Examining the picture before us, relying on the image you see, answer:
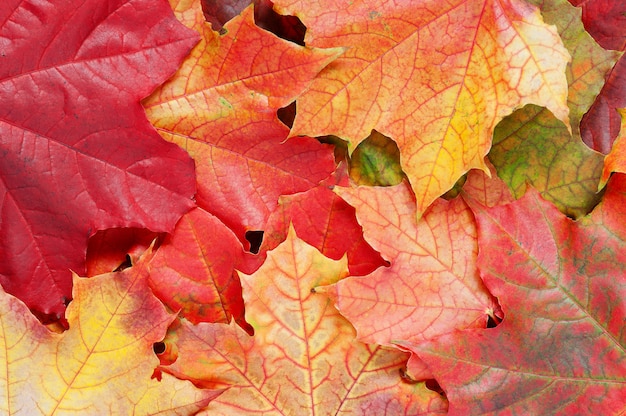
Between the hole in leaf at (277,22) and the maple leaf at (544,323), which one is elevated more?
the hole in leaf at (277,22)

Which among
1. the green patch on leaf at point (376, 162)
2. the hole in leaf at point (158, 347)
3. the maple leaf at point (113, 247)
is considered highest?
the green patch on leaf at point (376, 162)

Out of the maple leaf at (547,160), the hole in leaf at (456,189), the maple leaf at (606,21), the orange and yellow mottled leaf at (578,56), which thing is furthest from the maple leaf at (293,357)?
the maple leaf at (606,21)

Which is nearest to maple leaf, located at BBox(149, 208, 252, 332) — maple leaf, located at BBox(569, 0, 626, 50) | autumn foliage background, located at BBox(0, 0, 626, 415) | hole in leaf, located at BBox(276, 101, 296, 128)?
autumn foliage background, located at BBox(0, 0, 626, 415)

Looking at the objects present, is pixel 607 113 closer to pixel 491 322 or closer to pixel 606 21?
pixel 606 21

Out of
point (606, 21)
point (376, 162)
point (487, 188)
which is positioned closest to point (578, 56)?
point (606, 21)

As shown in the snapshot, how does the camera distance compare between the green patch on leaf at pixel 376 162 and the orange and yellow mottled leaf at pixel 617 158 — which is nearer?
the orange and yellow mottled leaf at pixel 617 158

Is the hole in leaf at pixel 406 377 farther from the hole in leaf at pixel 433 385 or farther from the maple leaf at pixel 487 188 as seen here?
the maple leaf at pixel 487 188
